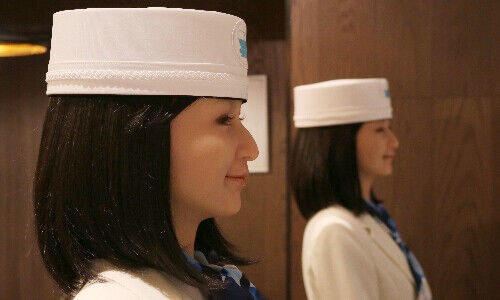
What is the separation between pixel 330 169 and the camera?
154 centimetres

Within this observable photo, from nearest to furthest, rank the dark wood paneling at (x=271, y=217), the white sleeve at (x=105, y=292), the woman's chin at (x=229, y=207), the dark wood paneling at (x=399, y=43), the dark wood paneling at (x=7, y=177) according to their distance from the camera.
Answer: the white sleeve at (x=105, y=292)
the woman's chin at (x=229, y=207)
the dark wood paneling at (x=7, y=177)
the dark wood paneling at (x=399, y=43)
the dark wood paneling at (x=271, y=217)

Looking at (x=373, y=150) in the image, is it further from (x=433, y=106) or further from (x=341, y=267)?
(x=433, y=106)

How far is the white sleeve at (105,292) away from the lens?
0.59 metres

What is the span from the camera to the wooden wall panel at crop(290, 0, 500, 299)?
1.84 metres

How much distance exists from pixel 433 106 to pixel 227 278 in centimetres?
135

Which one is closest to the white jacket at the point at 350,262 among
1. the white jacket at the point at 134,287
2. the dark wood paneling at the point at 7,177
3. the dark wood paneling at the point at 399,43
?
the dark wood paneling at the point at 399,43

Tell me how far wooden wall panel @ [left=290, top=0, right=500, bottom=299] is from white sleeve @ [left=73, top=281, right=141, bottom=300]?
4.35 feet

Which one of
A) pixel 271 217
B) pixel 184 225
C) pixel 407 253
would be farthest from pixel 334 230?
pixel 184 225

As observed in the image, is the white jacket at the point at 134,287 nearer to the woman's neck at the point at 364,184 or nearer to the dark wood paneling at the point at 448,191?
the woman's neck at the point at 364,184

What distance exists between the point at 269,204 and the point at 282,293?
11.6 inches

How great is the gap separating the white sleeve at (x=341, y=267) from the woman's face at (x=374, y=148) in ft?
0.65

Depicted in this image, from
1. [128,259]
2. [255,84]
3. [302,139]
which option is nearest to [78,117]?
[128,259]

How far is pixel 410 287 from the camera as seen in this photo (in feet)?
4.87

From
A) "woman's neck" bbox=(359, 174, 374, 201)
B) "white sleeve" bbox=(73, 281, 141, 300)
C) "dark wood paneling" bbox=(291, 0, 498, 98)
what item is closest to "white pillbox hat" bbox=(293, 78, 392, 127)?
"woman's neck" bbox=(359, 174, 374, 201)
